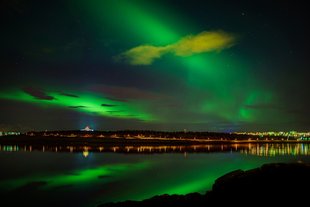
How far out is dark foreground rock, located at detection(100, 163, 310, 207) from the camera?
501 inches

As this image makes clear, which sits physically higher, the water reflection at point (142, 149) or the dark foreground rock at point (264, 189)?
the dark foreground rock at point (264, 189)

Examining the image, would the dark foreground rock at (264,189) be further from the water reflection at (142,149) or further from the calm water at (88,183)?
the water reflection at (142,149)

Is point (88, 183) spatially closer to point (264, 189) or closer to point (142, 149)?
point (264, 189)

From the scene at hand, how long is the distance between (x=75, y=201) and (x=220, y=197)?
1202 centimetres

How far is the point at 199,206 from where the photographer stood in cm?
1577

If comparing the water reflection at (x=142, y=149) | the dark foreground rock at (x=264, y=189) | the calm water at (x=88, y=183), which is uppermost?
the dark foreground rock at (x=264, y=189)

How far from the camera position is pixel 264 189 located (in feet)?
44.6

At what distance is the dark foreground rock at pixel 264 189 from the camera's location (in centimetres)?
1272

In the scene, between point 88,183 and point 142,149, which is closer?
point 88,183

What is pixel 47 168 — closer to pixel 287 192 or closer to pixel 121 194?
pixel 121 194

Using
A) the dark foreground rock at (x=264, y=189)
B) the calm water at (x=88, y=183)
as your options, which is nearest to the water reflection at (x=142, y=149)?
the calm water at (x=88, y=183)

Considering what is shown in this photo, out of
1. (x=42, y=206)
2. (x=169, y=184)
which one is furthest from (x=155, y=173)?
(x=42, y=206)

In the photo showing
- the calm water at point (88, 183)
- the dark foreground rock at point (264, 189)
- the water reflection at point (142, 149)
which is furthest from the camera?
the water reflection at point (142, 149)

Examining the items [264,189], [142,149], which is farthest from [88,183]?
[142,149]
